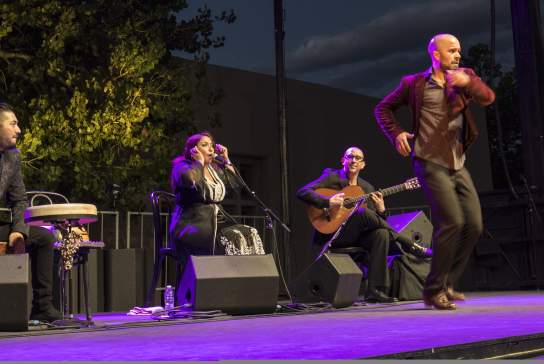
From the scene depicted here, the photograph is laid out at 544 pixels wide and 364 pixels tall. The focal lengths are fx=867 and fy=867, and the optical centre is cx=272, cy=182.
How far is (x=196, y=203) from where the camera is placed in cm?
576

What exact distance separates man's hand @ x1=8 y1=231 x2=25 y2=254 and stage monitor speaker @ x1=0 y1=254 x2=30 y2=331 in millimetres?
272

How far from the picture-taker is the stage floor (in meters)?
2.87

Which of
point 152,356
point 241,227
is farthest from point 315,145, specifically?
point 152,356

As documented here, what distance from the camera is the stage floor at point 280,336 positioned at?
9.42 feet

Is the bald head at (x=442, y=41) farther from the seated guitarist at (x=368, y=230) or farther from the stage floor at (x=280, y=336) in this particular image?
the seated guitarist at (x=368, y=230)

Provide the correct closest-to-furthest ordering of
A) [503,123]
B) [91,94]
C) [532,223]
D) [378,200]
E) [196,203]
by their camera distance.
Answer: [196,203] < [378,200] < [91,94] < [532,223] < [503,123]

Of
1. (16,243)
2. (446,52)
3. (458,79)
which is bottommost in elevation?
(16,243)

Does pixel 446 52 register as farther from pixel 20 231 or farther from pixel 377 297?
pixel 377 297

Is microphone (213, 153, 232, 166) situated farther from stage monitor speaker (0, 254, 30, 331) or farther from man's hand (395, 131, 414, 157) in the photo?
stage monitor speaker (0, 254, 30, 331)

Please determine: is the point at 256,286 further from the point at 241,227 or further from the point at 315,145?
the point at 315,145

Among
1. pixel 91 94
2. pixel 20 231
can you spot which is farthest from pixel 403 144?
pixel 91 94

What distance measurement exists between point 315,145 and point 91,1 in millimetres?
6356

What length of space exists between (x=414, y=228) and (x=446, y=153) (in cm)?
289

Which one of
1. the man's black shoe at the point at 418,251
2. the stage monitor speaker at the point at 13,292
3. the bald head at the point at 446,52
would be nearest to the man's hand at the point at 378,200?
the man's black shoe at the point at 418,251
